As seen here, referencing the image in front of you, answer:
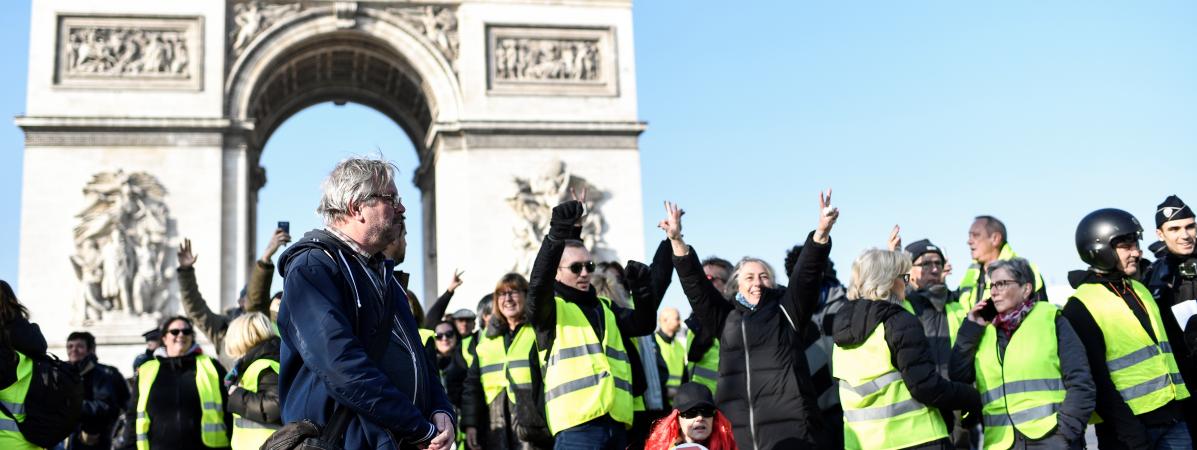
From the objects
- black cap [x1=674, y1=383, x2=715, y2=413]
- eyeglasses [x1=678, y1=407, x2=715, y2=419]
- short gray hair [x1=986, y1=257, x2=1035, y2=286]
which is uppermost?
short gray hair [x1=986, y1=257, x2=1035, y2=286]

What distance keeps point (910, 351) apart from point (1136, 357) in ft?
3.56

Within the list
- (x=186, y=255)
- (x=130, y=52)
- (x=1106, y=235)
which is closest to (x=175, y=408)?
(x=186, y=255)

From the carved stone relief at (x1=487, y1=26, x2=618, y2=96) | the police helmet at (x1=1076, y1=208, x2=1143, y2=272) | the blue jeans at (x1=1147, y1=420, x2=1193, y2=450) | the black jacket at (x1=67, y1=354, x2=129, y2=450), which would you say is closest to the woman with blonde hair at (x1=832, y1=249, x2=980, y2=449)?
the blue jeans at (x1=1147, y1=420, x2=1193, y2=450)

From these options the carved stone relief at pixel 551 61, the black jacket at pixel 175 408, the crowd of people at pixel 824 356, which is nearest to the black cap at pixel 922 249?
the crowd of people at pixel 824 356

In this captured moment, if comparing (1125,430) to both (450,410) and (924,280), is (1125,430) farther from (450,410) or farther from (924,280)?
(450,410)

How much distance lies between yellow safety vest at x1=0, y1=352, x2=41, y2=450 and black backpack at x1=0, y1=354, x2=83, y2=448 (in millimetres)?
17

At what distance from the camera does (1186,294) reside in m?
5.90

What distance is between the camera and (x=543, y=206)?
61.9ft

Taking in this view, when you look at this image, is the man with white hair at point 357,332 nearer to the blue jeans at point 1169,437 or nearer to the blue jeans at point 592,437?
the blue jeans at point 592,437

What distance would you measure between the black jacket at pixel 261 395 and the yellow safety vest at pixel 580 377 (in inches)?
52.5

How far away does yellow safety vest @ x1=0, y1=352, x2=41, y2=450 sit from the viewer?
5.55 meters

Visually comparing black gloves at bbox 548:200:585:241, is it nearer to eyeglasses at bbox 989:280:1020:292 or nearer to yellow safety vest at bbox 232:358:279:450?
yellow safety vest at bbox 232:358:279:450

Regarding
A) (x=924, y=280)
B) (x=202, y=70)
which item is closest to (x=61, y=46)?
(x=202, y=70)

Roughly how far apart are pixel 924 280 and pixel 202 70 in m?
13.8
